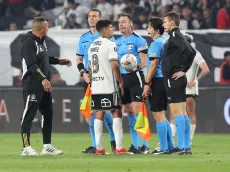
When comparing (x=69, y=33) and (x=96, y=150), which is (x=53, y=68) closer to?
(x=69, y=33)

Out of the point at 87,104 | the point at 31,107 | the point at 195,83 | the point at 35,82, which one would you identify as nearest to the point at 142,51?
the point at 87,104

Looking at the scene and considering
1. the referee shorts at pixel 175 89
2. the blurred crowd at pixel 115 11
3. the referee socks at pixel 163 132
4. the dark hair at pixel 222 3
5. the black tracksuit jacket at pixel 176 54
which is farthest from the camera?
the dark hair at pixel 222 3

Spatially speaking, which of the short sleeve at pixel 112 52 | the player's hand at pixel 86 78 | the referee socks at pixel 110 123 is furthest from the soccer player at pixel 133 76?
the short sleeve at pixel 112 52

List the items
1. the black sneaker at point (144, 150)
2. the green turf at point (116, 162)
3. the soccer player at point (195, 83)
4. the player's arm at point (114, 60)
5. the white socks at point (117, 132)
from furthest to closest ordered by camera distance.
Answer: the soccer player at point (195, 83)
the black sneaker at point (144, 150)
the white socks at point (117, 132)
the player's arm at point (114, 60)
the green turf at point (116, 162)

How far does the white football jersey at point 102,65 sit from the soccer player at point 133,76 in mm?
787

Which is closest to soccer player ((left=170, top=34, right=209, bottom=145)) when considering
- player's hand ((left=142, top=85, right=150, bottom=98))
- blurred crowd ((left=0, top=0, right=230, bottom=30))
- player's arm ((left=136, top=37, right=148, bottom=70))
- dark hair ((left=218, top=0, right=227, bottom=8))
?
player's arm ((left=136, top=37, right=148, bottom=70))

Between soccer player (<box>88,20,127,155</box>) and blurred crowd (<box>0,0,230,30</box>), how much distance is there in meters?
9.89

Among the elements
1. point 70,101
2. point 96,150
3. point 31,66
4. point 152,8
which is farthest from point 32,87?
point 152,8

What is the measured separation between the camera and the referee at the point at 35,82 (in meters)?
15.2

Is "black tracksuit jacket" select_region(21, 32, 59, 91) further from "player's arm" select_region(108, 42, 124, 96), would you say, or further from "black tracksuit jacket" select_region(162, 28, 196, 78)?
"black tracksuit jacket" select_region(162, 28, 196, 78)

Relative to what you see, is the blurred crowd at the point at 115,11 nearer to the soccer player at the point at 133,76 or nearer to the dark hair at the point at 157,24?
the soccer player at the point at 133,76

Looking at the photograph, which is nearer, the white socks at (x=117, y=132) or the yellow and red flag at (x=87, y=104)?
the white socks at (x=117, y=132)

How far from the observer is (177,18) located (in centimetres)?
1509

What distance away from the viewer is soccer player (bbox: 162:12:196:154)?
49.2 ft
